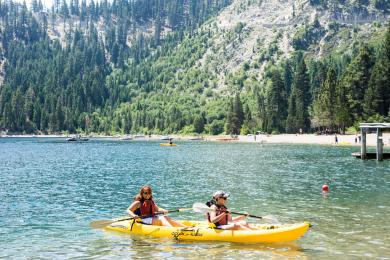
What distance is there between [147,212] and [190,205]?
8.82 m

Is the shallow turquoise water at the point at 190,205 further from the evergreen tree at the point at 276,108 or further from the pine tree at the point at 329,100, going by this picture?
the evergreen tree at the point at 276,108

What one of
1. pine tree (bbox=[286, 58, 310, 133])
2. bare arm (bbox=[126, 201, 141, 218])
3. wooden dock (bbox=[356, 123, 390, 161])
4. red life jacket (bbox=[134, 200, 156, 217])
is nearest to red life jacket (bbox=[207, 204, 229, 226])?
red life jacket (bbox=[134, 200, 156, 217])

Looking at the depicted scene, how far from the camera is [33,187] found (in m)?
43.8

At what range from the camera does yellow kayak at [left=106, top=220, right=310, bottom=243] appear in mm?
20719

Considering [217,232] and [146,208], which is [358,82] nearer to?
[146,208]

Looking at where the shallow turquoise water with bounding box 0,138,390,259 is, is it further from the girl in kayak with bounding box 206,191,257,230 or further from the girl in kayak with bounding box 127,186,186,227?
the girl in kayak with bounding box 127,186,186,227

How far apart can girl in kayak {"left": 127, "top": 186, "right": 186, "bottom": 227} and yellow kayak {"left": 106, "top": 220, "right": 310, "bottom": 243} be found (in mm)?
343

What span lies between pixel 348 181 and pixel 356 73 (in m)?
95.2

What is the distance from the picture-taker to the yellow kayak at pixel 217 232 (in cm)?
2072

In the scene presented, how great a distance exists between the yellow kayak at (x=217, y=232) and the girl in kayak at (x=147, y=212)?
343 mm

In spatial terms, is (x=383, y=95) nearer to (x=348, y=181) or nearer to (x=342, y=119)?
(x=342, y=119)

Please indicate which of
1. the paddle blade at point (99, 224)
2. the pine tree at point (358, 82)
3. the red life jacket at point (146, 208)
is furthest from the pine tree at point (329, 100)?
the paddle blade at point (99, 224)

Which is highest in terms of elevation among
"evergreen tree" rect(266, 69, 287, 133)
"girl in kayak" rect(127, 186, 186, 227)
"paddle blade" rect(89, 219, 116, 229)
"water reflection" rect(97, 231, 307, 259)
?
"evergreen tree" rect(266, 69, 287, 133)

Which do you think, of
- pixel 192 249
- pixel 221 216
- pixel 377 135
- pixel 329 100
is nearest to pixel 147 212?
pixel 192 249
